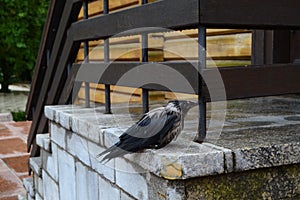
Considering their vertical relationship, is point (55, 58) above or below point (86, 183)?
above

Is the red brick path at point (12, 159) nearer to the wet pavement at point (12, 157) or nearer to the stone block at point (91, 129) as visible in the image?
the wet pavement at point (12, 157)

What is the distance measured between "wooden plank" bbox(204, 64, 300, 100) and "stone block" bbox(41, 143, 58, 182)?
1794mm

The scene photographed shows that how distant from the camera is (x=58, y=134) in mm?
2889

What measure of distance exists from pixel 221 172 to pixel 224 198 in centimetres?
11

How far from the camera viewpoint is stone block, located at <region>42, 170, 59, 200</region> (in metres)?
3.11

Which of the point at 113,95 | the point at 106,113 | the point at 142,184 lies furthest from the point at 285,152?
the point at 113,95

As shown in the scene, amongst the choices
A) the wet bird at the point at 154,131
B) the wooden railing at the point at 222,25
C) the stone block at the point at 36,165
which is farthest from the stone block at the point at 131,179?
the stone block at the point at 36,165

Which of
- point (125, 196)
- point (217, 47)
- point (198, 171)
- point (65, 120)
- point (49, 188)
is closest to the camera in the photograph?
point (198, 171)

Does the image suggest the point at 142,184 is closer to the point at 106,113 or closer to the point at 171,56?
the point at 106,113

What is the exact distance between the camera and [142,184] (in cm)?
172

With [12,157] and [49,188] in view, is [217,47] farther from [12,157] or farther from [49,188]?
[12,157]

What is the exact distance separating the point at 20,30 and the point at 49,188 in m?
13.2

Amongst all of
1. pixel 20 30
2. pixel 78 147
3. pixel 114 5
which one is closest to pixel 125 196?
pixel 78 147

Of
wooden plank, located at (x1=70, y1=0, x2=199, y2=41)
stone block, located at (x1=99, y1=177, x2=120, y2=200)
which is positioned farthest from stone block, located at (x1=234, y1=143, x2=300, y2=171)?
stone block, located at (x1=99, y1=177, x2=120, y2=200)
